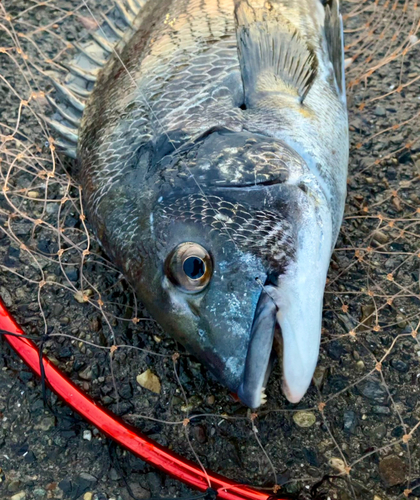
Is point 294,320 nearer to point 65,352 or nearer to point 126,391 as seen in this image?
point 126,391

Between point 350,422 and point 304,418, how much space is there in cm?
24

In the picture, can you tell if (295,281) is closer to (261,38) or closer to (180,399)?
(180,399)

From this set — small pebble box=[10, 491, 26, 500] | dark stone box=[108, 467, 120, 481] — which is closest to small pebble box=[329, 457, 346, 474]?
dark stone box=[108, 467, 120, 481]

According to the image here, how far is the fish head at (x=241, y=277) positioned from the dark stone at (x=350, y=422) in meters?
0.67

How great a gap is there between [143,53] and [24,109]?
4.31 ft

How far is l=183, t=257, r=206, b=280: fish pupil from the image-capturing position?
169 centimetres

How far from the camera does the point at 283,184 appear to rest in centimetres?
184

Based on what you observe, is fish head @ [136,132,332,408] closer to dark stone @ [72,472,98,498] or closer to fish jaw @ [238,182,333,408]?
fish jaw @ [238,182,333,408]

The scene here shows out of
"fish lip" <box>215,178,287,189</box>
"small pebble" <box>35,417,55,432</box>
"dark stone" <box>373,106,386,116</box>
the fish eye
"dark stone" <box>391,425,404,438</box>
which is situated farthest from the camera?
"dark stone" <box>373,106,386,116</box>

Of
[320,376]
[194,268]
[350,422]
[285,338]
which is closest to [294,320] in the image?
[285,338]

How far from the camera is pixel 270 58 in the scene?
225cm

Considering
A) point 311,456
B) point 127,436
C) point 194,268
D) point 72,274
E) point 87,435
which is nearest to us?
point 194,268

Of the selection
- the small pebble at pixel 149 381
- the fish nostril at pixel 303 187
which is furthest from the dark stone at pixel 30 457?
the fish nostril at pixel 303 187

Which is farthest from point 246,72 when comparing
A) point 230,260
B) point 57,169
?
point 57,169
